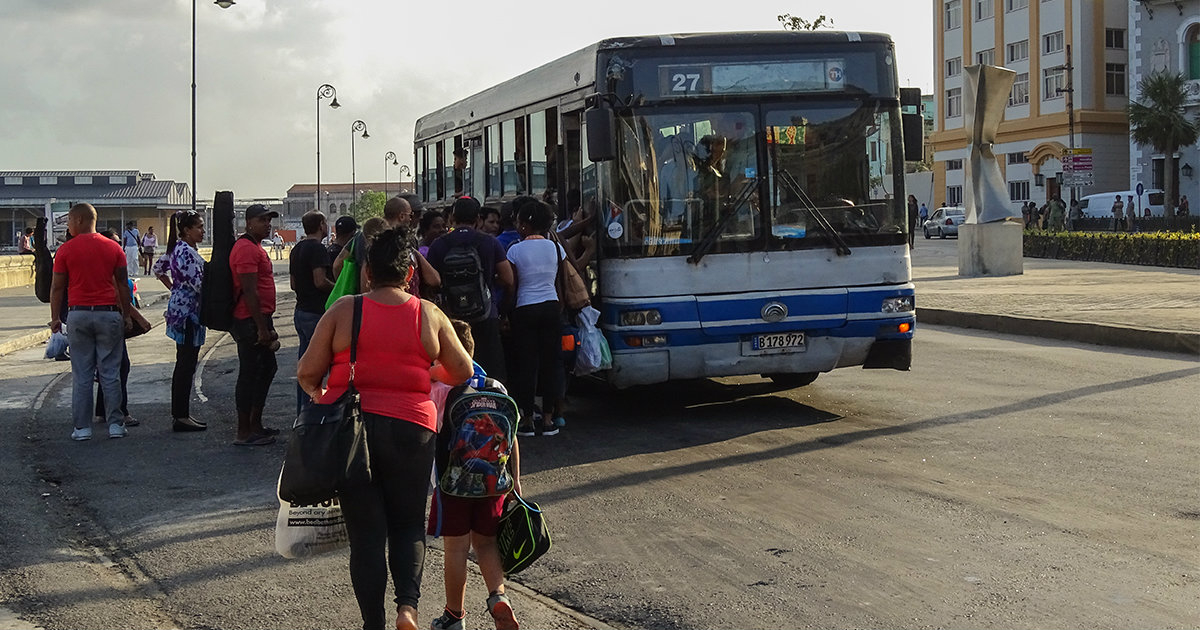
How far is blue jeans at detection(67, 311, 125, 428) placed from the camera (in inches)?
396

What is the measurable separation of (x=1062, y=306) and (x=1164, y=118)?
41343 mm

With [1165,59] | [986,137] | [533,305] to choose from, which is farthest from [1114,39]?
[533,305]

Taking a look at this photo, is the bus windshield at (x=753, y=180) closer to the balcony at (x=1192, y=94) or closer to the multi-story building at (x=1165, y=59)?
the multi-story building at (x=1165, y=59)

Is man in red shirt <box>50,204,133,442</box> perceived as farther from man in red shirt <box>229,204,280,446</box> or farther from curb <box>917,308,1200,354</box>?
curb <box>917,308,1200,354</box>

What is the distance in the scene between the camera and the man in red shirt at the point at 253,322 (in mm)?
9633

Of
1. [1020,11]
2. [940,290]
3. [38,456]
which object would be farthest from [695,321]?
[1020,11]

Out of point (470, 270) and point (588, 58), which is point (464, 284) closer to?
point (470, 270)

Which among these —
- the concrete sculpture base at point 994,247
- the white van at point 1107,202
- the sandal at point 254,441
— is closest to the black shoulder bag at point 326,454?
the sandal at point 254,441

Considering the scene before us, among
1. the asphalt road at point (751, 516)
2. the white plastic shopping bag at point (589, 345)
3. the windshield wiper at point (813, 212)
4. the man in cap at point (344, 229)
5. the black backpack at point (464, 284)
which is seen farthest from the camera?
the windshield wiper at point (813, 212)

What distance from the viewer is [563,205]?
1183 centimetres

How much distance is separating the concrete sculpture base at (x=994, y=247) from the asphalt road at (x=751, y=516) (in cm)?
1556

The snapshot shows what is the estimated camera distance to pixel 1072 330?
53.6 ft

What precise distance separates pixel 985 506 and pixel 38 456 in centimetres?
647

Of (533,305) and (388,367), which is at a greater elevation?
(533,305)
